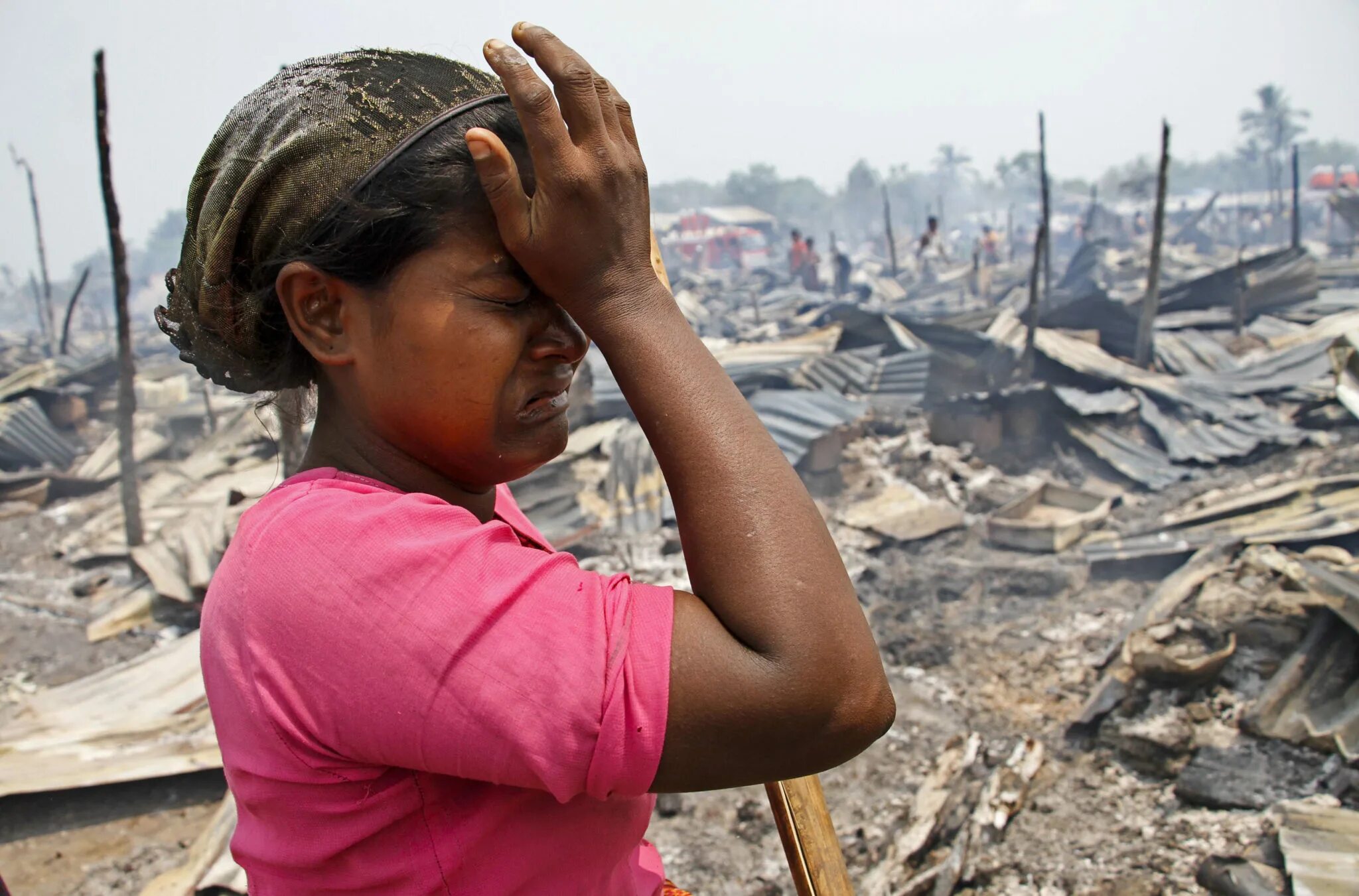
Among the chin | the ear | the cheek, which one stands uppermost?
the ear

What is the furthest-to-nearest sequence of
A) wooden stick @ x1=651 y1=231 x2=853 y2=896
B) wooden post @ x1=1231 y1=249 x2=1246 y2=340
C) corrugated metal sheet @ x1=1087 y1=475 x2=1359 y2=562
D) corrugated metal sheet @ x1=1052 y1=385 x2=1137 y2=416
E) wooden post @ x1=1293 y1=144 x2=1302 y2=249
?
wooden post @ x1=1293 y1=144 x2=1302 y2=249 → wooden post @ x1=1231 y1=249 x2=1246 y2=340 → corrugated metal sheet @ x1=1052 y1=385 x2=1137 y2=416 → corrugated metal sheet @ x1=1087 y1=475 x2=1359 y2=562 → wooden stick @ x1=651 y1=231 x2=853 y2=896

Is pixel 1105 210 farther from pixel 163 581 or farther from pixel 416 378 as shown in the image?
pixel 416 378

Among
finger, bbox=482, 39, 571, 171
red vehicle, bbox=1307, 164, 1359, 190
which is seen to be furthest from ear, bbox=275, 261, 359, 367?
red vehicle, bbox=1307, 164, 1359, 190

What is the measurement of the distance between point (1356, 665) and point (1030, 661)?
179 centimetres

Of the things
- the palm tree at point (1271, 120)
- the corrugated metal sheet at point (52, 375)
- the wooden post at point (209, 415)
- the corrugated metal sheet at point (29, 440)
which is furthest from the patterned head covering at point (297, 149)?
the palm tree at point (1271, 120)

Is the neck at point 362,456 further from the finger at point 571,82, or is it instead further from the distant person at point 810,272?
the distant person at point 810,272

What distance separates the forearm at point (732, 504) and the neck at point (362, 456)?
30cm

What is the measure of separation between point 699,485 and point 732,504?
0.05 m

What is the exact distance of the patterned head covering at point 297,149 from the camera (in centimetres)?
94

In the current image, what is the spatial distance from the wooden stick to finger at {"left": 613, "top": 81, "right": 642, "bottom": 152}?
495 mm

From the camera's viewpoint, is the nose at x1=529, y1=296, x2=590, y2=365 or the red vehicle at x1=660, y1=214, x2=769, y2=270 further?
the red vehicle at x1=660, y1=214, x2=769, y2=270

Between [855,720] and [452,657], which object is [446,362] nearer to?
[452,657]

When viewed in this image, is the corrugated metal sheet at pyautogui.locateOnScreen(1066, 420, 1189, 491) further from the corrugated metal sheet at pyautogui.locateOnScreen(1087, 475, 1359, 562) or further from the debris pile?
the corrugated metal sheet at pyautogui.locateOnScreen(1087, 475, 1359, 562)

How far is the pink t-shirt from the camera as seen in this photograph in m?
0.78
